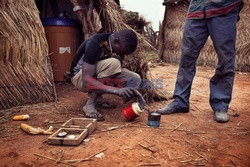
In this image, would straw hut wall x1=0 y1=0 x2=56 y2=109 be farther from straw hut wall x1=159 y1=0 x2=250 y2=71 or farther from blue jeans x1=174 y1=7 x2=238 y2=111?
straw hut wall x1=159 y1=0 x2=250 y2=71

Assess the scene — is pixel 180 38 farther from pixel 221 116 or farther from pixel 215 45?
pixel 221 116

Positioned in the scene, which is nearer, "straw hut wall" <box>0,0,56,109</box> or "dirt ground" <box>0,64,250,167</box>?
"dirt ground" <box>0,64,250,167</box>

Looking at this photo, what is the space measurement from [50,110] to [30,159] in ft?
3.85

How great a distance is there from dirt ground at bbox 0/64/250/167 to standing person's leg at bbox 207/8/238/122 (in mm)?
188

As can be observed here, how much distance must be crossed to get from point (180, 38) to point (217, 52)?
581cm

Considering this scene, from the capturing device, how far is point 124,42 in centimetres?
231

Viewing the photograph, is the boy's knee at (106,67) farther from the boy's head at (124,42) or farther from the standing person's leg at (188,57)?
the standing person's leg at (188,57)

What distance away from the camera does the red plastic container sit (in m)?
2.24

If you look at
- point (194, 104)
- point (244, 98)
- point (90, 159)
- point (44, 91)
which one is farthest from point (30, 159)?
point (244, 98)

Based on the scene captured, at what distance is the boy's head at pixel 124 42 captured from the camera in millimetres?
2314

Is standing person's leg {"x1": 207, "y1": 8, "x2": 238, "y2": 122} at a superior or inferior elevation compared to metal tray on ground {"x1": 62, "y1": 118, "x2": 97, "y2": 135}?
superior

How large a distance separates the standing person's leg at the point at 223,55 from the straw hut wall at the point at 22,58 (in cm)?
214

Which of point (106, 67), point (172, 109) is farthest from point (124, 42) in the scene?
point (172, 109)

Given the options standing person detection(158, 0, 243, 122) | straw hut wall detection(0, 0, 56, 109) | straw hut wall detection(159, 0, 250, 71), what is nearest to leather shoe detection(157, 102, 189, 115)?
standing person detection(158, 0, 243, 122)
